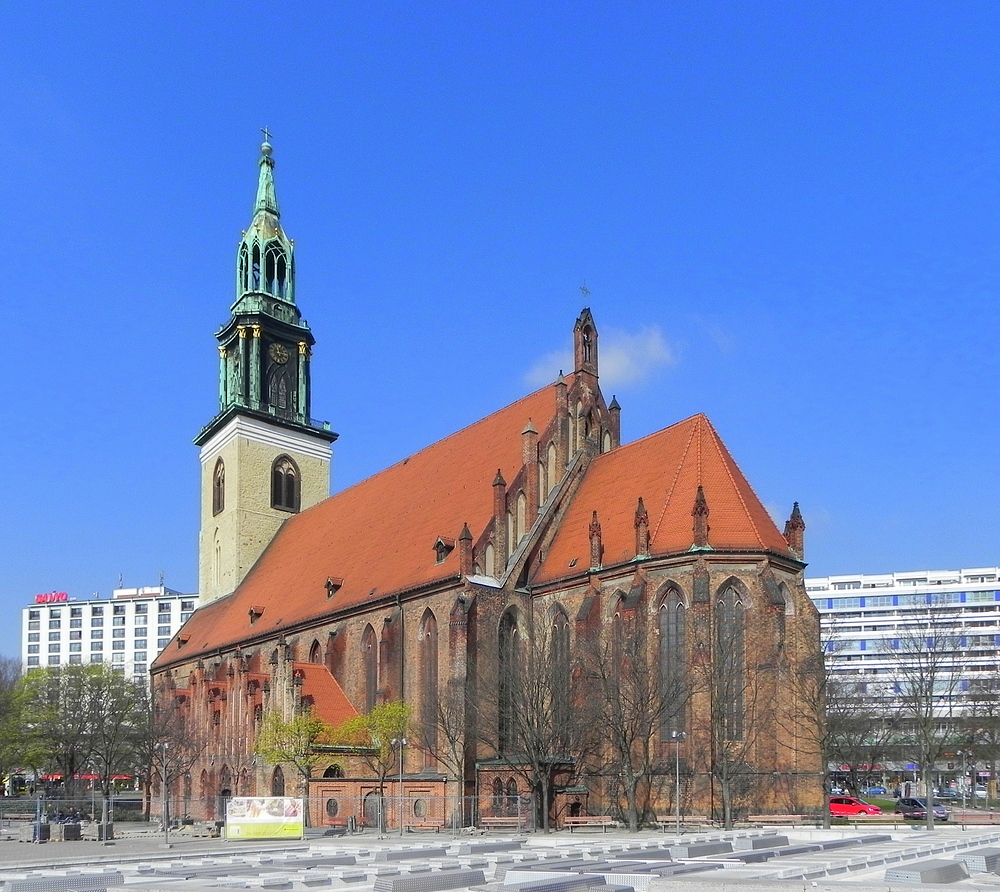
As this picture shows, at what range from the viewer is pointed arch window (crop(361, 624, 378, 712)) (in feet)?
180

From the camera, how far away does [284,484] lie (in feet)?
252

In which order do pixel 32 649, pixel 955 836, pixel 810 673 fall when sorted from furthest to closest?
pixel 32 649
pixel 810 673
pixel 955 836

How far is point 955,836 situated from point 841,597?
117515mm

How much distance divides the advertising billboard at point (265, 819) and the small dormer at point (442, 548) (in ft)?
45.7

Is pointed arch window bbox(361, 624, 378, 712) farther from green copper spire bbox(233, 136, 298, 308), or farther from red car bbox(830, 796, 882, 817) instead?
green copper spire bbox(233, 136, 298, 308)

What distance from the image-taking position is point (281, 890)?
21.4m

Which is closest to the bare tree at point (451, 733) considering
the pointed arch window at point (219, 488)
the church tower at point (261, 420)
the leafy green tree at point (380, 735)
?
the leafy green tree at point (380, 735)

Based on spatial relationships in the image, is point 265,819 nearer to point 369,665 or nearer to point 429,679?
point 429,679

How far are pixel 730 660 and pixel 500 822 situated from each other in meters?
10.8

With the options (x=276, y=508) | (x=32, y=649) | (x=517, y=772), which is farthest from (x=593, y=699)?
(x=32, y=649)

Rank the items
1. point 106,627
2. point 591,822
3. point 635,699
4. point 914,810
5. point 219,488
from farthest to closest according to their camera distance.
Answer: point 106,627 < point 219,488 < point 914,810 < point 591,822 < point 635,699

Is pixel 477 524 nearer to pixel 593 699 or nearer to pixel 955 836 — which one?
pixel 593 699

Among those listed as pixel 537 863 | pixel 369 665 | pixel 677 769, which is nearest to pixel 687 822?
pixel 677 769

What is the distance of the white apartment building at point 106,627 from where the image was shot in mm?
176500
